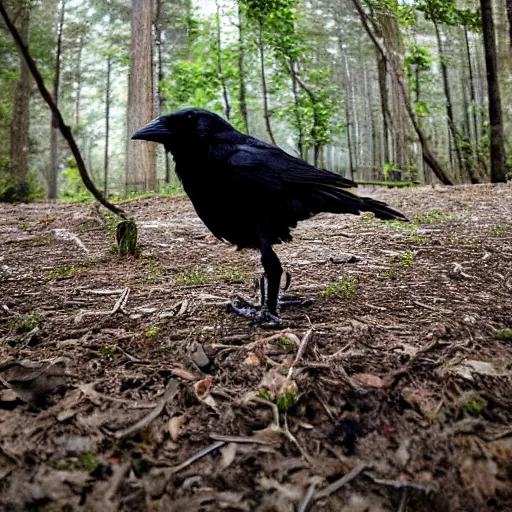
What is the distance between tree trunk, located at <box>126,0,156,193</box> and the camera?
8.59m

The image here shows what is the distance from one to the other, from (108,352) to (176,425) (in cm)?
Answer: 64

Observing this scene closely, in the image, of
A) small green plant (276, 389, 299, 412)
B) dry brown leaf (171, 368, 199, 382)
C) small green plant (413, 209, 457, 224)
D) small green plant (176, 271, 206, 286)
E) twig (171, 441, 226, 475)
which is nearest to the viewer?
twig (171, 441, 226, 475)

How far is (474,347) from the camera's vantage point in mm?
1876

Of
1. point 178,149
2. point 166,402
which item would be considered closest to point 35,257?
point 178,149

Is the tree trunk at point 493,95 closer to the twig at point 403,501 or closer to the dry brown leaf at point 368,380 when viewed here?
the dry brown leaf at point 368,380

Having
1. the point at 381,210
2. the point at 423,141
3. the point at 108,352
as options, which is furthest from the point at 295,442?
the point at 423,141

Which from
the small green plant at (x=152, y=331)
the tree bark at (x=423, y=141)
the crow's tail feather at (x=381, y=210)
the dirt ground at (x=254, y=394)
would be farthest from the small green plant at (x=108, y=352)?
the tree bark at (x=423, y=141)

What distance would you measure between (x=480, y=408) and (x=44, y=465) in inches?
55.6

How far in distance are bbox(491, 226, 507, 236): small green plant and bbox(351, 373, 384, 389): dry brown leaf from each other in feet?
11.3

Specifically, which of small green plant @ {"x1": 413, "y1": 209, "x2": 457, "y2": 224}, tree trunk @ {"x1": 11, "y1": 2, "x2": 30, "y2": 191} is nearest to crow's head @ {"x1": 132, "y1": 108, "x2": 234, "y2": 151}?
small green plant @ {"x1": 413, "y1": 209, "x2": 457, "y2": 224}

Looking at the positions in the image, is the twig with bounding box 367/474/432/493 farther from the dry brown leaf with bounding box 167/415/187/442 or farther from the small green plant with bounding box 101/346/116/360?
the small green plant with bounding box 101/346/116/360

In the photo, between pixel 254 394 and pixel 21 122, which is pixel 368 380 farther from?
pixel 21 122

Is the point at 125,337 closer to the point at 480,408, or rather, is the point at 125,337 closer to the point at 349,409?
the point at 349,409

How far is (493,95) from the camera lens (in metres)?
8.15
